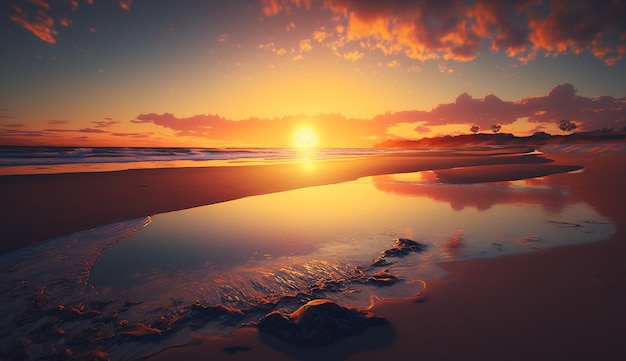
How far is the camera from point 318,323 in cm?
323

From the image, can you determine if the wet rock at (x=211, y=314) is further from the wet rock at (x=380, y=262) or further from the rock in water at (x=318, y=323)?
the wet rock at (x=380, y=262)

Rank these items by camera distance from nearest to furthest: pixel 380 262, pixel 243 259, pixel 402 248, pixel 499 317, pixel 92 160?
pixel 499 317
pixel 380 262
pixel 243 259
pixel 402 248
pixel 92 160

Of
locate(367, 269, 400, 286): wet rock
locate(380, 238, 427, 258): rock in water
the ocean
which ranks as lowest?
locate(367, 269, 400, 286): wet rock

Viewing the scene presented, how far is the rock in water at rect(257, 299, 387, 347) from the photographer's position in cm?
314

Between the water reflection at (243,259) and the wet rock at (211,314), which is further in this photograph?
the water reflection at (243,259)

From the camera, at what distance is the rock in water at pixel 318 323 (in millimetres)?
3143

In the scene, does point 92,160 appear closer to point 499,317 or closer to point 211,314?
point 211,314

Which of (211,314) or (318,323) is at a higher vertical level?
(318,323)

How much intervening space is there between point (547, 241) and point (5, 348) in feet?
31.2

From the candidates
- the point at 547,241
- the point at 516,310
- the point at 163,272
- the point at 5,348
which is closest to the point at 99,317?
the point at 5,348

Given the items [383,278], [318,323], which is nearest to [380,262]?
[383,278]

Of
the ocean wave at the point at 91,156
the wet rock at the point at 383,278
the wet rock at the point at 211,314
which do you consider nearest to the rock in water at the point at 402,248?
the wet rock at the point at 383,278

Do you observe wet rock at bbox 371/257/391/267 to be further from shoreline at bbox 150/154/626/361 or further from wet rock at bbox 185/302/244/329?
wet rock at bbox 185/302/244/329

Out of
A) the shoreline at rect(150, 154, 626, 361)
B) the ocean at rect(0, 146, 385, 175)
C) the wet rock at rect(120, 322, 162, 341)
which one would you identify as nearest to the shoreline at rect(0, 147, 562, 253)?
the wet rock at rect(120, 322, 162, 341)
